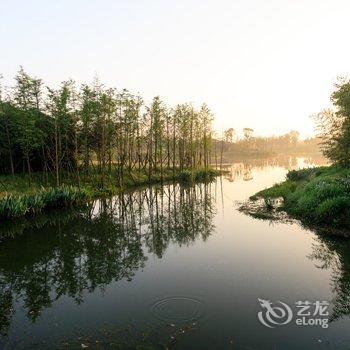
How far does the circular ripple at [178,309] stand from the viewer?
30.0 ft

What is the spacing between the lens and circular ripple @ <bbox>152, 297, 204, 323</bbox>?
30.0ft

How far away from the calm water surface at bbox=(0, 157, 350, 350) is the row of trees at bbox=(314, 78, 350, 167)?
11.8 meters

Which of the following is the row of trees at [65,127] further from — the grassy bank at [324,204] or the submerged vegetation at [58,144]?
the grassy bank at [324,204]

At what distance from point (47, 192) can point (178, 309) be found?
802 inches

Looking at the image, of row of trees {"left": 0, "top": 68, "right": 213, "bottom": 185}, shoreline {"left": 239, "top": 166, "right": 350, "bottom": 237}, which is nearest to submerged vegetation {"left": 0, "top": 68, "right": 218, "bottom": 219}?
row of trees {"left": 0, "top": 68, "right": 213, "bottom": 185}

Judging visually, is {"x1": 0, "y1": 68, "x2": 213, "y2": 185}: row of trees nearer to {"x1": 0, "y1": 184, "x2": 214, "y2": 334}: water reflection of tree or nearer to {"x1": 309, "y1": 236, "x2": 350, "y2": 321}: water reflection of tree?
{"x1": 0, "y1": 184, "x2": 214, "y2": 334}: water reflection of tree

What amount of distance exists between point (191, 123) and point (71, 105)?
31929 millimetres

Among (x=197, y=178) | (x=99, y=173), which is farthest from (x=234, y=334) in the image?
(x=197, y=178)

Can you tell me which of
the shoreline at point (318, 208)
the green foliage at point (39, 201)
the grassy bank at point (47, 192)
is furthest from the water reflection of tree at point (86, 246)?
the shoreline at point (318, 208)

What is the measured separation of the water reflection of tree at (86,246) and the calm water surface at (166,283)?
0.20ft

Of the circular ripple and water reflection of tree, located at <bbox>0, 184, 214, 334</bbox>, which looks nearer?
the circular ripple

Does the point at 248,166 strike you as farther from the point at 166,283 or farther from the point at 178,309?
the point at 178,309

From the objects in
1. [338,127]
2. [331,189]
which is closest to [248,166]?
[338,127]

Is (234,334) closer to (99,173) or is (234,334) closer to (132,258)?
(132,258)
